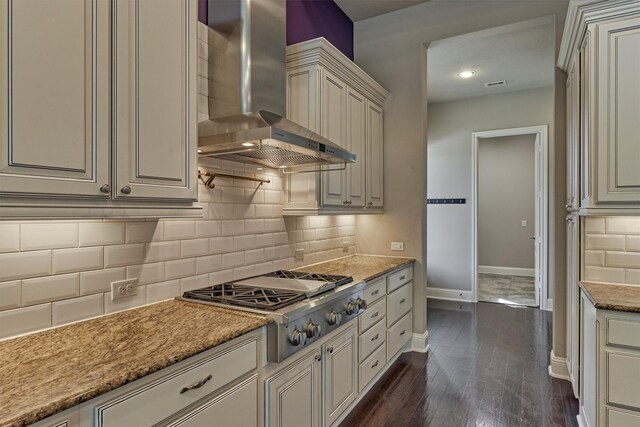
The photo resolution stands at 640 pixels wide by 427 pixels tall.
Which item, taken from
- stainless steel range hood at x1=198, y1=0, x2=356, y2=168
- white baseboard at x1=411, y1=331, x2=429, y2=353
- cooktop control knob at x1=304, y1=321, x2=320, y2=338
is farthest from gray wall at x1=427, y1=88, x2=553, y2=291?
cooktop control knob at x1=304, y1=321, x2=320, y2=338

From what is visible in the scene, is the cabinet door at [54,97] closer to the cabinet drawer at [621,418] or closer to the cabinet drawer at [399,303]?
the cabinet drawer at [399,303]

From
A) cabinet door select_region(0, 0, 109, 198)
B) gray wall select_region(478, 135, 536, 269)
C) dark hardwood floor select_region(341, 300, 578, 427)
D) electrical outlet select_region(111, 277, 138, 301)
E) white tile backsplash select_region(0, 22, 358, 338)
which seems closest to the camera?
cabinet door select_region(0, 0, 109, 198)

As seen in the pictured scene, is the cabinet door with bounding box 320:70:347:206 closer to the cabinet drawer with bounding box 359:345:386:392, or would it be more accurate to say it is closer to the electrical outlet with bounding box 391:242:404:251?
the electrical outlet with bounding box 391:242:404:251

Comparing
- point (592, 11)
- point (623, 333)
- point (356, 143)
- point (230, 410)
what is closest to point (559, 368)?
point (623, 333)

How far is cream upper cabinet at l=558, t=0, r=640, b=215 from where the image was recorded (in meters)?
1.98

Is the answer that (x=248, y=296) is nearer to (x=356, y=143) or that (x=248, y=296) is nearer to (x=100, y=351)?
(x=100, y=351)

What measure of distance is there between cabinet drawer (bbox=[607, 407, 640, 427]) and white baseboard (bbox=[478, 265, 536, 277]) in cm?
597

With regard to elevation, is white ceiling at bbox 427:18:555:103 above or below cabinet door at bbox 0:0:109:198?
above

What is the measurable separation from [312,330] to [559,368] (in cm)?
244

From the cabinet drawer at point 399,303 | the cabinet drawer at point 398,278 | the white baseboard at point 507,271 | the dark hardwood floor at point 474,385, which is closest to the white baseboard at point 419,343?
the dark hardwood floor at point 474,385

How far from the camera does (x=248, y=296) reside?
1894 millimetres

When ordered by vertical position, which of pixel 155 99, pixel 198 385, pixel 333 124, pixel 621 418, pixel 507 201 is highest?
pixel 333 124

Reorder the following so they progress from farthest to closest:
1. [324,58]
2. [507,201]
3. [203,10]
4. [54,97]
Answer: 1. [507,201]
2. [324,58]
3. [203,10]
4. [54,97]

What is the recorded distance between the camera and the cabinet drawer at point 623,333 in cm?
182
